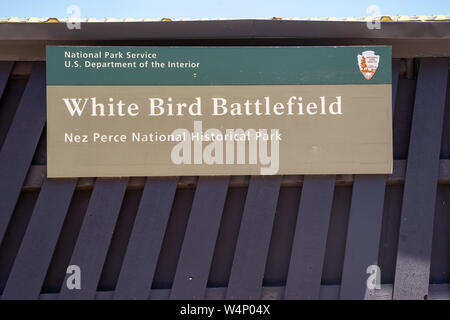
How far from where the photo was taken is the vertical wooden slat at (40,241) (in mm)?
4582

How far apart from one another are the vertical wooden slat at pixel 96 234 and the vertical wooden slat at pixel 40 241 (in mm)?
218

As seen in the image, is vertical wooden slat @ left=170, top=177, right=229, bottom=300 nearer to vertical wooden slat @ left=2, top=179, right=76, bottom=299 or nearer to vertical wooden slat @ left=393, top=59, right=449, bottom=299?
vertical wooden slat @ left=2, top=179, right=76, bottom=299

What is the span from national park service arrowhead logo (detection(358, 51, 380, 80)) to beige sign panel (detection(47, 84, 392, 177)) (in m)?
0.19

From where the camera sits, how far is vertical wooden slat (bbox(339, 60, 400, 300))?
15.3 ft

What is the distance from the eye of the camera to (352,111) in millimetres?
4852

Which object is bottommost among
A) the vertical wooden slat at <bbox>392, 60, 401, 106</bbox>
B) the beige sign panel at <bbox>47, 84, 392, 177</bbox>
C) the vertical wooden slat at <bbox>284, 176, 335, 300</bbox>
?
the vertical wooden slat at <bbox>284, 176, 335, 300</bbox>

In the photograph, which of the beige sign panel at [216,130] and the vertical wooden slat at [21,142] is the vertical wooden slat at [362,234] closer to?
the beige sign panel at [216,130]

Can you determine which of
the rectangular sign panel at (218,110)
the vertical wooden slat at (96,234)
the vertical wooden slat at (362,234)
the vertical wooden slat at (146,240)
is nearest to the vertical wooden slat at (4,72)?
the rectangular sign panel at (218,110)

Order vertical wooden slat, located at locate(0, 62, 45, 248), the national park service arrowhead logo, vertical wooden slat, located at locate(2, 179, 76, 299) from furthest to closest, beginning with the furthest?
1. the national park service arrowhead logo
2. vertical wooden slat, located at locate(0, 62, 45, 248)
3. vertical wooden slat, located at locate(2, 179, 76, 299)

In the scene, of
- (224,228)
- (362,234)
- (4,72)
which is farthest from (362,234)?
(4,72)

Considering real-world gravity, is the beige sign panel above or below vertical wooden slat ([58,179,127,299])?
above

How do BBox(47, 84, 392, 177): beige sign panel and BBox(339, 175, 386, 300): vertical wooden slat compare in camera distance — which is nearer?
BBox(339, 175, 386, 300): vertical wooden slat

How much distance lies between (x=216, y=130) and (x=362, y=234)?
1679mm

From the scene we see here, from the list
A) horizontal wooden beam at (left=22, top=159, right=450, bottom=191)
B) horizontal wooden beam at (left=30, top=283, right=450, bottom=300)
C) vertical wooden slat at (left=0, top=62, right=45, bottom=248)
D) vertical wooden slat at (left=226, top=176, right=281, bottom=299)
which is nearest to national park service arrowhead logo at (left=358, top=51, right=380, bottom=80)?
horizontal wooden beam at (left=22, top=159, right=450, bottom=191)
